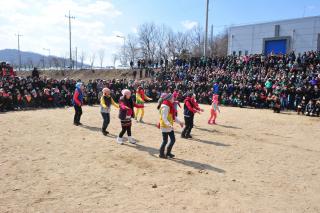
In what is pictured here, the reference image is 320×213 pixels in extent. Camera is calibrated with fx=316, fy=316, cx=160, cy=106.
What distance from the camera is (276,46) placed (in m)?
35.9

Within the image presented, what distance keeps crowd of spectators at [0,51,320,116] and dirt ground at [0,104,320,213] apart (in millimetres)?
7281

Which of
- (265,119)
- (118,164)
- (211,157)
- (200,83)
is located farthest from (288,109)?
(118,164)

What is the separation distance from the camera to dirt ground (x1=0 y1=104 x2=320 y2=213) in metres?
5.68

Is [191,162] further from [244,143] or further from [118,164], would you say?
[244,143]

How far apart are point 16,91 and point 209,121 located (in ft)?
39.5

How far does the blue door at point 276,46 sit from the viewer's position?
115 feet

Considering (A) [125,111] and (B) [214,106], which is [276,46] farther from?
(A) [125,111]

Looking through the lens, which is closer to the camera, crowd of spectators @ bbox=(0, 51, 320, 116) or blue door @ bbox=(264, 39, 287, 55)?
crowd of spectators @ bbox=(0, 51, 320, 116)

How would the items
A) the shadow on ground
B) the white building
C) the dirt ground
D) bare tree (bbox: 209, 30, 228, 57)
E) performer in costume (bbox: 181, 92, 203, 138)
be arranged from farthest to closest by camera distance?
bare tree (bbox: 209, 30, 228, 57)
the white building
performer in costume (bbox: 181, 92, 203, 138)
the shadow on ground
the dirt ground

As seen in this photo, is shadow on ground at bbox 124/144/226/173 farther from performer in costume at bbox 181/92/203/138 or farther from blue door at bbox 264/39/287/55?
blue door at bbox 264/39/287/55

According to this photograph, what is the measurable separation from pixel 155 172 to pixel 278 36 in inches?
1285

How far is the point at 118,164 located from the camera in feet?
26.0

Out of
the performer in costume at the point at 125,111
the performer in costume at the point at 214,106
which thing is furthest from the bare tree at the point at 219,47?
the performer in costume at the point at 125,111

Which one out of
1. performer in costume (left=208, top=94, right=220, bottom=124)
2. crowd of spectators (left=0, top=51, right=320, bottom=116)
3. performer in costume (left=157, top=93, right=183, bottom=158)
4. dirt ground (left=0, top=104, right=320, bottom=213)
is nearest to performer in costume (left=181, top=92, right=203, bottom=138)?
dirt ground (left=0, top=104, right=320, bottom=213)
